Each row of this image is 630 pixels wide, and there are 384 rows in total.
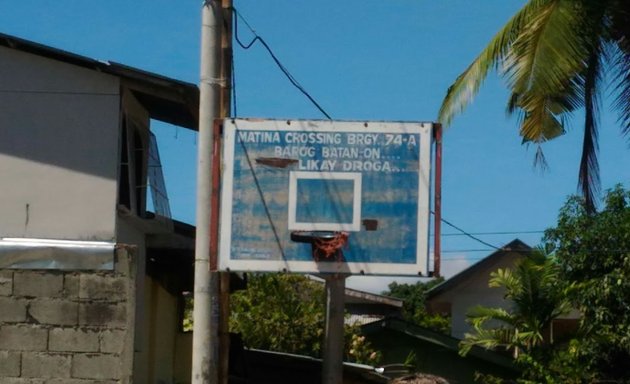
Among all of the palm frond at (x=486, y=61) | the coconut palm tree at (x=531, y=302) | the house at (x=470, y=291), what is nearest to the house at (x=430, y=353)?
the coconut palm tree at (x=531, y=302)

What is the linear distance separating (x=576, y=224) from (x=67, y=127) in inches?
357

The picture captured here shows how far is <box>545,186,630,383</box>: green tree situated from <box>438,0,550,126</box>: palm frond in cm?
387

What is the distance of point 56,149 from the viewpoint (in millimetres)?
11555

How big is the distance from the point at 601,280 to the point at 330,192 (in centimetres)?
801

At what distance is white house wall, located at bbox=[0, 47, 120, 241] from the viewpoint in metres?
11.5

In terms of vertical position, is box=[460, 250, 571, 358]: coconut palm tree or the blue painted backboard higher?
the blue painted backboard

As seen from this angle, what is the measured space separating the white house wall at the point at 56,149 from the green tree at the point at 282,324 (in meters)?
11.1

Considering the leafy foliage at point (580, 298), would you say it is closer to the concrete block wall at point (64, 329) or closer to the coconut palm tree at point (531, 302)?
the coconut palm tree at point (531, 302)

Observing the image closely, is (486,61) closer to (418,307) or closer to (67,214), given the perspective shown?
(67,214)

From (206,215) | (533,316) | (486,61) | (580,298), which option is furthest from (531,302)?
(206,215)

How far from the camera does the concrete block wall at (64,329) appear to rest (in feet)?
36.5

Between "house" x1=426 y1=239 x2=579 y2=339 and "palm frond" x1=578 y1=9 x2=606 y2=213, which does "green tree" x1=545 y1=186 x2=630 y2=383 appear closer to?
"palm frond" x1=578 y1=9 x2=606 y2=213

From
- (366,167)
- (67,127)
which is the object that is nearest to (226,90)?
(366,167)

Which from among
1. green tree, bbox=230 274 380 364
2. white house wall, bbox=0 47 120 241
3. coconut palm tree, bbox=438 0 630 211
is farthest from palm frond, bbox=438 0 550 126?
green tree, bbox=230 274 380 364
